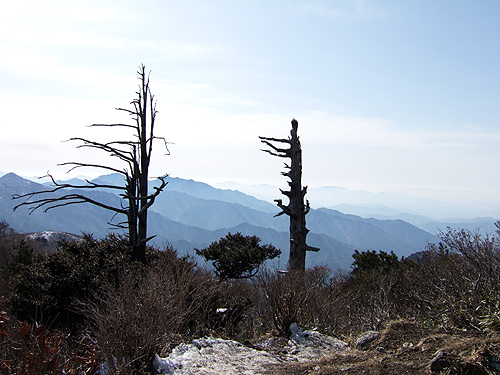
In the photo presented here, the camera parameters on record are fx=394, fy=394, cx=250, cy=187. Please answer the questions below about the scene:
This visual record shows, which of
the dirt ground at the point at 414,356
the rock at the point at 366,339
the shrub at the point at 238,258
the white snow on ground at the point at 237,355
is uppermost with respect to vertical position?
the dirt ground at the point at 414,356

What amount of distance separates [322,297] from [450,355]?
5242 millimetres

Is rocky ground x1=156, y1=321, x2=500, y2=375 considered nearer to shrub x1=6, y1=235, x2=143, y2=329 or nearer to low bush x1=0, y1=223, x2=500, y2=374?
low bush x1=0, y1=223, x2=500, y2=374

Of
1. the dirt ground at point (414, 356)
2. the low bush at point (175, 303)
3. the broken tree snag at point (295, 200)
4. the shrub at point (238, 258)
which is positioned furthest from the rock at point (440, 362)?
the shrub at point (238, 258)

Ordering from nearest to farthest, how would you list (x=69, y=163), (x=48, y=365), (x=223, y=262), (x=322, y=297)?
(x=48, y=365), (x=322, y=297), (x=69, y=163), (x=223, y=262)

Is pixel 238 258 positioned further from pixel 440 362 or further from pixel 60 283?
pixel 440 362

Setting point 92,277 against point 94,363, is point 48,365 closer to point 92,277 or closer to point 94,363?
point 94,363

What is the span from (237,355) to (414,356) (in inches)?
103

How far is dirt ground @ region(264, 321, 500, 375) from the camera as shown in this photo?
4.00 metres

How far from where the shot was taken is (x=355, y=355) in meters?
5.48

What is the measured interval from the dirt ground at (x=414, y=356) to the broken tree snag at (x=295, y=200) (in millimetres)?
9999

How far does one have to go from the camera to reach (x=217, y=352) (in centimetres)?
607

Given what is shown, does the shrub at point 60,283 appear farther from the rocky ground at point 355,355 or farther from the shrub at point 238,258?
the shrub at point 238,258

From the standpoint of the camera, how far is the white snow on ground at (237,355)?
204 inches

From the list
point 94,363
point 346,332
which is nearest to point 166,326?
point 94,363
